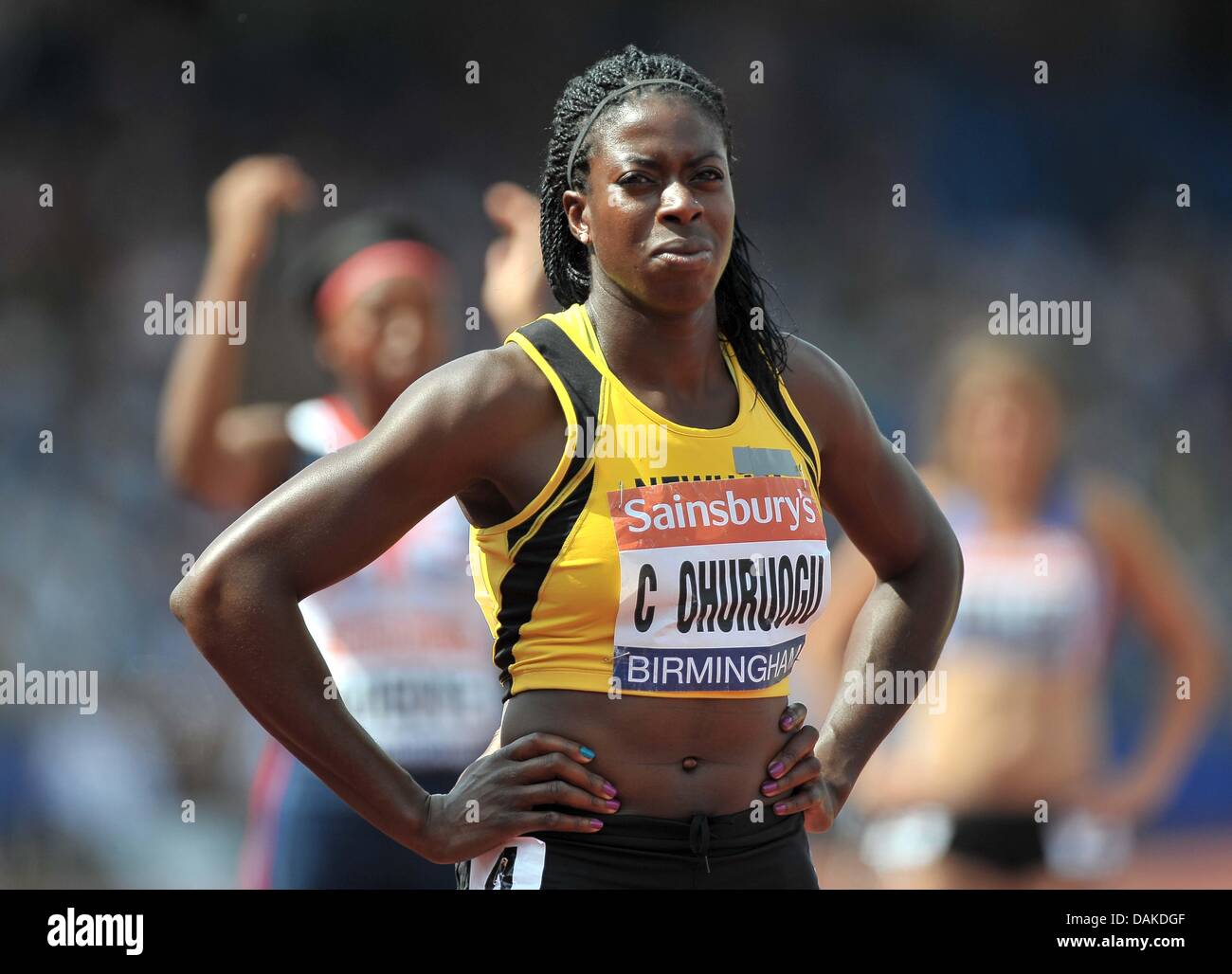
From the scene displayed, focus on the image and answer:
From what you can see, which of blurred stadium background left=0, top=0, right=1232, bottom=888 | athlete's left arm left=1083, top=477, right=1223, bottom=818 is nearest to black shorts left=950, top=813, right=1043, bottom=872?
athlete's left arm left=1083, top=477, right=1223, bottom=818

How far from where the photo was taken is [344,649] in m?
5.56

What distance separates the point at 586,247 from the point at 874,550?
873mm

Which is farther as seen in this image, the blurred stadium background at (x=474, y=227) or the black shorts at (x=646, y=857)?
the blurred stadium background at (x=474, y=227)

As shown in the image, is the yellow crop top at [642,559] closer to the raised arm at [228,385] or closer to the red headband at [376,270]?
the raised arm at [228,385]

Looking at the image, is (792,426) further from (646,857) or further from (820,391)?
(646,857)

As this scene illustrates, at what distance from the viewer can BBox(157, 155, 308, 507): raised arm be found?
5965 millimetres

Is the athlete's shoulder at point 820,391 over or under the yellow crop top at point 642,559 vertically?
over

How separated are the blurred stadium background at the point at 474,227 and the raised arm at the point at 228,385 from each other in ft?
0.41

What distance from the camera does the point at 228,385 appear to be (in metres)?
6.13

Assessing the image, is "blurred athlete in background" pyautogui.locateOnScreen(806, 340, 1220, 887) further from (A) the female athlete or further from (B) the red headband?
(A) the female athlete

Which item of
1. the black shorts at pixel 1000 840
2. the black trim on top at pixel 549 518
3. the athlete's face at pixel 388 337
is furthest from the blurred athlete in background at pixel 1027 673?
the black trim on top at pixel 549 518

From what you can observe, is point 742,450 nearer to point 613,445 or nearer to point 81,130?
point 613,445

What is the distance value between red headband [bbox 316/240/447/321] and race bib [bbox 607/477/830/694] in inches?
149

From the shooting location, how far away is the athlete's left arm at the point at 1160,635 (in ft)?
21.5
